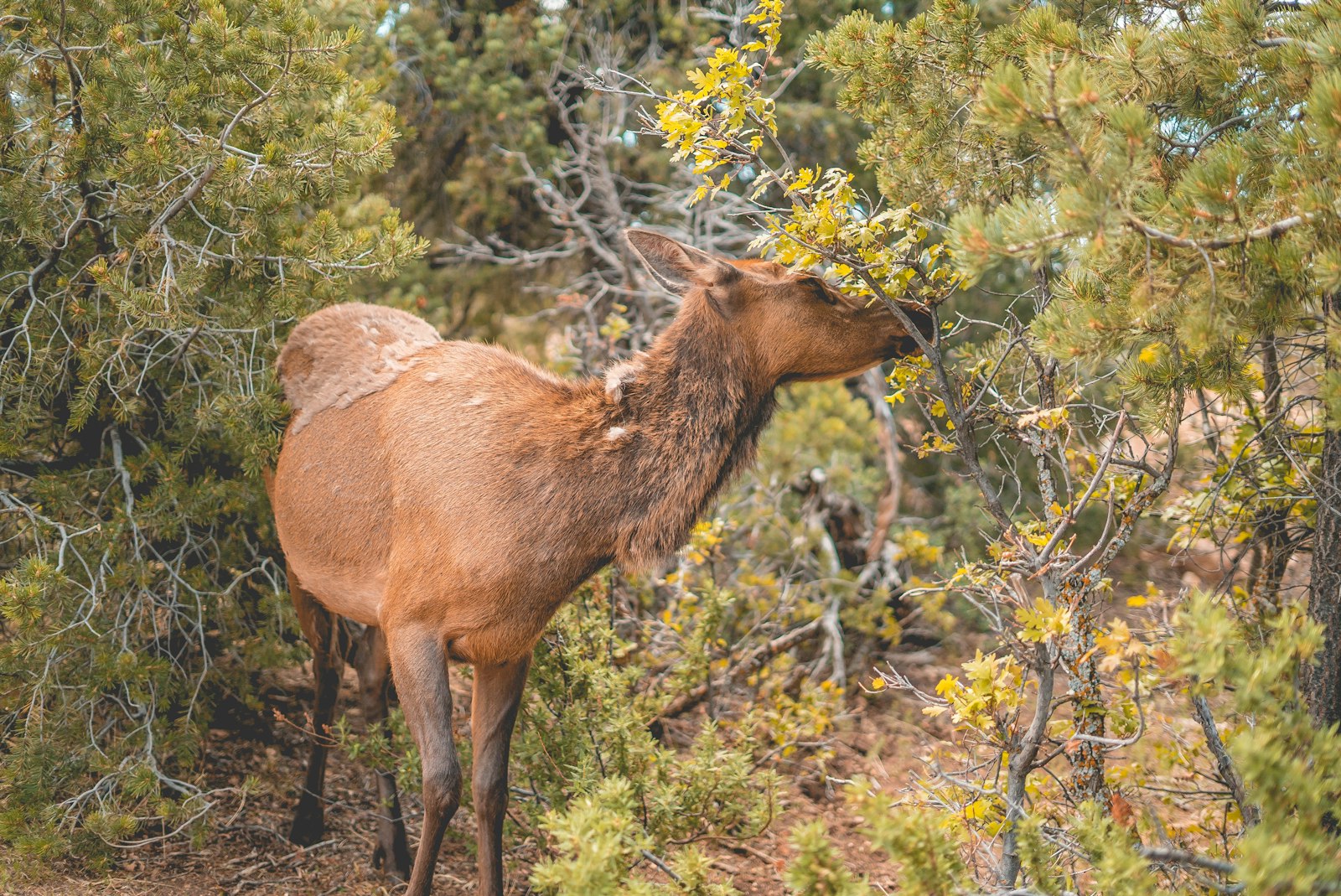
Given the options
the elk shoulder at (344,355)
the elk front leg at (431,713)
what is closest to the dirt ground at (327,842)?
the elk front leg at (431,713)

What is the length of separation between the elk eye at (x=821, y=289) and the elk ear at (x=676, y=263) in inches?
11.3

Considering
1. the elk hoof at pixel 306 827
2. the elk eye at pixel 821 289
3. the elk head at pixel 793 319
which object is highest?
the elk eye at pixel 821 289

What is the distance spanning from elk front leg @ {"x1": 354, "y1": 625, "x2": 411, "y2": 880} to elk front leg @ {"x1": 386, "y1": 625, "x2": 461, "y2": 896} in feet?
2.80

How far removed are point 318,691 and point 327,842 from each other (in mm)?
730

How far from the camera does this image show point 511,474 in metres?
3.77

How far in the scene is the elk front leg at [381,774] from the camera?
15.3 feet

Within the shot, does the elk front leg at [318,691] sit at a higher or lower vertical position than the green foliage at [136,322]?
lower

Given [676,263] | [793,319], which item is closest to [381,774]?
[676,263]

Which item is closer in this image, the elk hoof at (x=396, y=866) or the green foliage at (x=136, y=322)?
the green foliage at (x=136, y=322)

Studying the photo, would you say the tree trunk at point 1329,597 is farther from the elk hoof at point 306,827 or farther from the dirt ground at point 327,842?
the elk hoof at point 306,827

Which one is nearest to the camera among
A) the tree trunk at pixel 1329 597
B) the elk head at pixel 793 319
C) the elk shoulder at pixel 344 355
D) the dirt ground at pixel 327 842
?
the tree trunk at pixel 1329 597

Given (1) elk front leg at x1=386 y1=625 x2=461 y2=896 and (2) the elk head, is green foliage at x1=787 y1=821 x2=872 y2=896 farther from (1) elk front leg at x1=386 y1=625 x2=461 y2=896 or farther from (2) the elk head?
(2) the elk head

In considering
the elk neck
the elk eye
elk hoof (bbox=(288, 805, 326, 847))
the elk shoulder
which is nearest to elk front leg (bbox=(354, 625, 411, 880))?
elk hoof (bbox=(288, 805, 326, 847))

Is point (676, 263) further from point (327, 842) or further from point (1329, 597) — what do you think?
point (327, 842)
